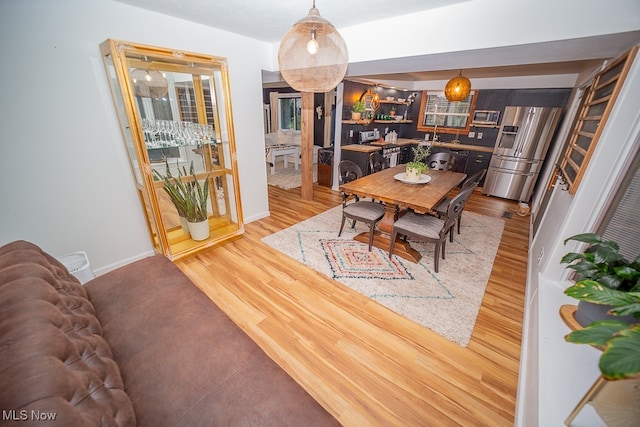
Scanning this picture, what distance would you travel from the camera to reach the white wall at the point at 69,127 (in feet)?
5.78

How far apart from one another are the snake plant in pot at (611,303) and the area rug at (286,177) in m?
4.67

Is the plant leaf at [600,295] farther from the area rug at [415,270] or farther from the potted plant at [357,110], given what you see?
the potted plant at [357,110]

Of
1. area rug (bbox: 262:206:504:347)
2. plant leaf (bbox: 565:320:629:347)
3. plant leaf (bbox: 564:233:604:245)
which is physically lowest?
area rug (bbox: 262:206:504:347)

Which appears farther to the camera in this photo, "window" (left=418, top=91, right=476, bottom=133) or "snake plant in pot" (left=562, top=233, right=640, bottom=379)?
"window" (left=418, top=91, right=476, bottom=133)

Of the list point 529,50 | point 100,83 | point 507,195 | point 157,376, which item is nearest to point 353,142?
point 507,195

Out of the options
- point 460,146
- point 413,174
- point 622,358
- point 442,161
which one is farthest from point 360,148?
point 622,358

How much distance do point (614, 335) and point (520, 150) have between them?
5176 millimetres

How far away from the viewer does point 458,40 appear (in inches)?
80.0

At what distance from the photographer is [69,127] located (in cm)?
201

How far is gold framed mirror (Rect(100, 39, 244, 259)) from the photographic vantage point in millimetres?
2111

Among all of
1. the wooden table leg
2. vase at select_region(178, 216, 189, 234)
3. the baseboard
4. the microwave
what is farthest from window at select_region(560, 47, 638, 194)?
the baseboard

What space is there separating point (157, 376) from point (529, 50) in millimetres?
3238

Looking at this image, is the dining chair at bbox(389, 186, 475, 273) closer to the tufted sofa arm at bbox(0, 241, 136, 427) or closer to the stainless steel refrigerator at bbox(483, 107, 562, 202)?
the tufted sofa arm at bbox(0, 241, 136, 427)

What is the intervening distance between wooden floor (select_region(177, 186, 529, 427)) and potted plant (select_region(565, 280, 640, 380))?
108cm
